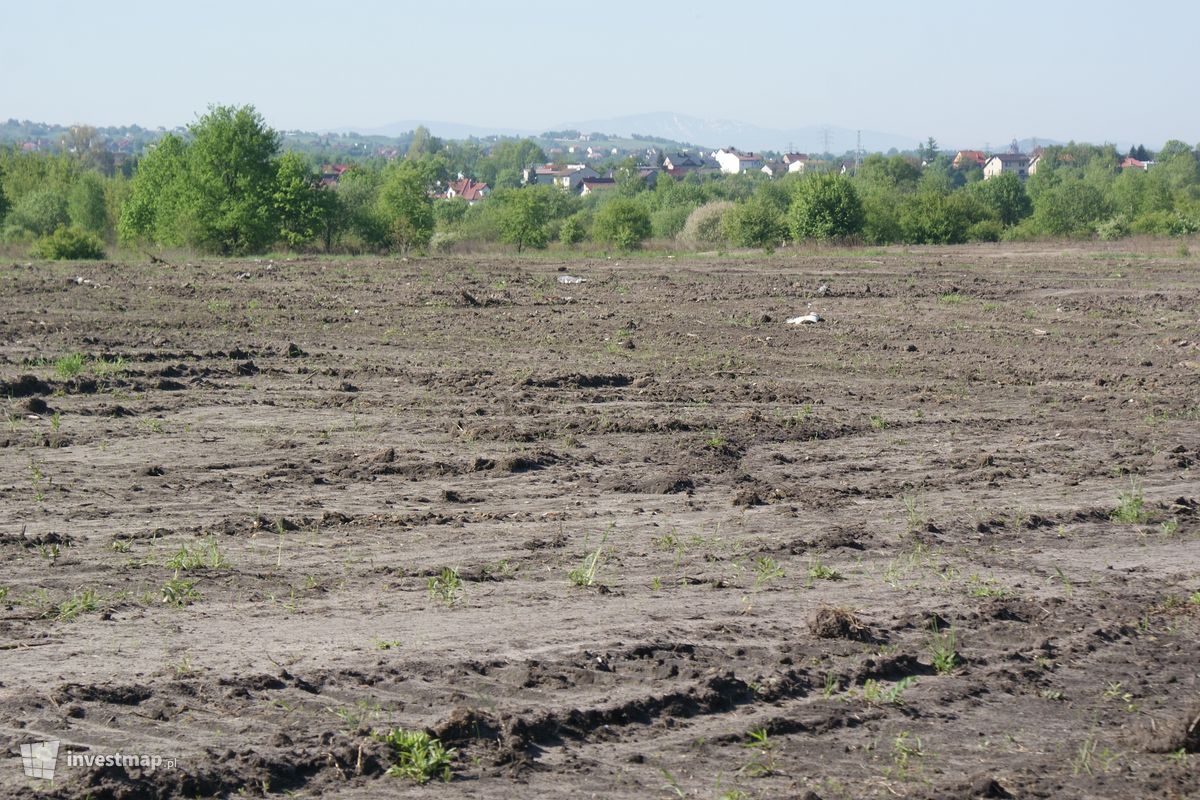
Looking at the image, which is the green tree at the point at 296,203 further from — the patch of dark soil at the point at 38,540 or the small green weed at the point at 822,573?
the small green weed at the point at 822,573

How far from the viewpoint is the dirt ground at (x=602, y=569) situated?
501cm

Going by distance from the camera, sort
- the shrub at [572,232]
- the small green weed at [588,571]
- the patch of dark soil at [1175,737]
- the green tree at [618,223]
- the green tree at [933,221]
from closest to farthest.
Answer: the patch of dark soil at [1175,737], the small green weed at [588,571], the green tree at [933,221], the shrub at [572,232], the green tree at [618,223]

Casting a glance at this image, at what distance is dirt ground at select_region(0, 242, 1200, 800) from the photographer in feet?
16.4

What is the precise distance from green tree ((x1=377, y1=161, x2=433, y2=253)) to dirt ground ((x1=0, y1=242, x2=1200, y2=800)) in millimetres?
38949

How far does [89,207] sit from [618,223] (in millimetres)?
30155

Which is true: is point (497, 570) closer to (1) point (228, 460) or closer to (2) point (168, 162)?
(1) point (228, 460)

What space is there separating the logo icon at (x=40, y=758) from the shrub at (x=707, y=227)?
58.2 metres

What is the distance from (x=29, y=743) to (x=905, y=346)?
15.3 metres

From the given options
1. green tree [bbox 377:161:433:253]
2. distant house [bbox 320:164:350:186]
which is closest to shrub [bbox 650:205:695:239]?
distant house [bbox 320:164:350:186]

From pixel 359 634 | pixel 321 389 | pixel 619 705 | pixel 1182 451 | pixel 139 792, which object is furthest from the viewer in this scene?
pixel 321 389

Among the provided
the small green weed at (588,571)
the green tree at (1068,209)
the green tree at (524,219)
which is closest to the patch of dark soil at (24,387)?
the small green weed at (588,571)

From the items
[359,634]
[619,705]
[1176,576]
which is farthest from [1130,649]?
[359,634]

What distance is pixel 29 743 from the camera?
4785mm

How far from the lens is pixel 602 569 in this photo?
754cm
